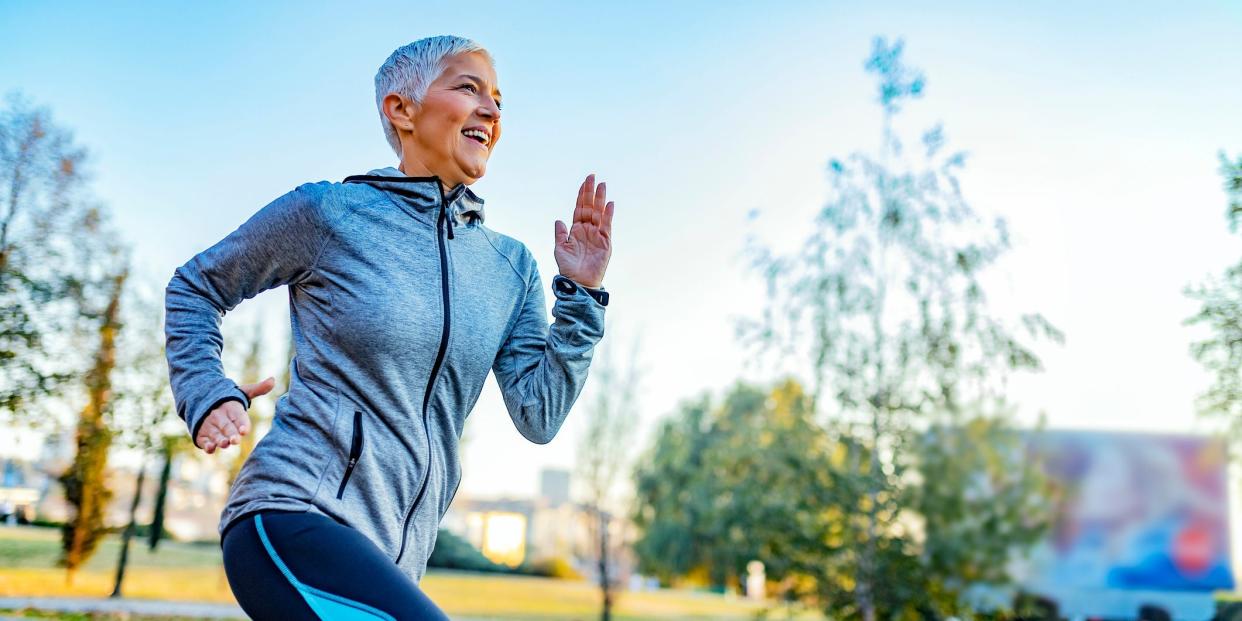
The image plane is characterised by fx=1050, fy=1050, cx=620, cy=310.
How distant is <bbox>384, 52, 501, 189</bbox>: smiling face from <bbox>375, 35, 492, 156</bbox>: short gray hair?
0.5 inches

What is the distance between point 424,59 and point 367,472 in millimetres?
843

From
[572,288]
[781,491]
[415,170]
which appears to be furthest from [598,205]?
[781,491]

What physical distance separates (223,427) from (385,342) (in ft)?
0.95

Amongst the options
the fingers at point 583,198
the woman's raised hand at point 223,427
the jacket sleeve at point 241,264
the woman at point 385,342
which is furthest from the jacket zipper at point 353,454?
Result: the fingers at point 583,198

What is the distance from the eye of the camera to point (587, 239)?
2.11 m

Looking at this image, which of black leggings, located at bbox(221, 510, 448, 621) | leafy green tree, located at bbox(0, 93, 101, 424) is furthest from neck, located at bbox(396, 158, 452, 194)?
leafy green tree, located at bbox(0, 93, 101, 424)

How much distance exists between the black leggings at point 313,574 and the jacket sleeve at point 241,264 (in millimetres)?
365

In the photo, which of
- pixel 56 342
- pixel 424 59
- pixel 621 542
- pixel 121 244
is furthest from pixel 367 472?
pixel 621 542

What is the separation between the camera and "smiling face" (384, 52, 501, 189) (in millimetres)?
2051

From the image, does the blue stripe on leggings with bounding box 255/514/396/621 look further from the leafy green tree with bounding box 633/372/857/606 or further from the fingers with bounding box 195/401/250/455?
the leafy green tree with bounding box 633/372/857/606

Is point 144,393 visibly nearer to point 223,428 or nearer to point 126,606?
point 126,606

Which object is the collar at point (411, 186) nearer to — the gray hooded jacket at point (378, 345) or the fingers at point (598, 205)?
the gray hooded jacket at point (378, 345)

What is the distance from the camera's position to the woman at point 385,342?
5.21 feet

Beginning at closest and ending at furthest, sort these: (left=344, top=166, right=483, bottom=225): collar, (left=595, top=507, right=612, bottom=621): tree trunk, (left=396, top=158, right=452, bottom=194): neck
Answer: (left=344, top=166, right=483, bottom=225): collar → (left=396, top=158, right=452, bottom=194): neck → (left=595, top=507, right=612, bottom=621): tree trunk
